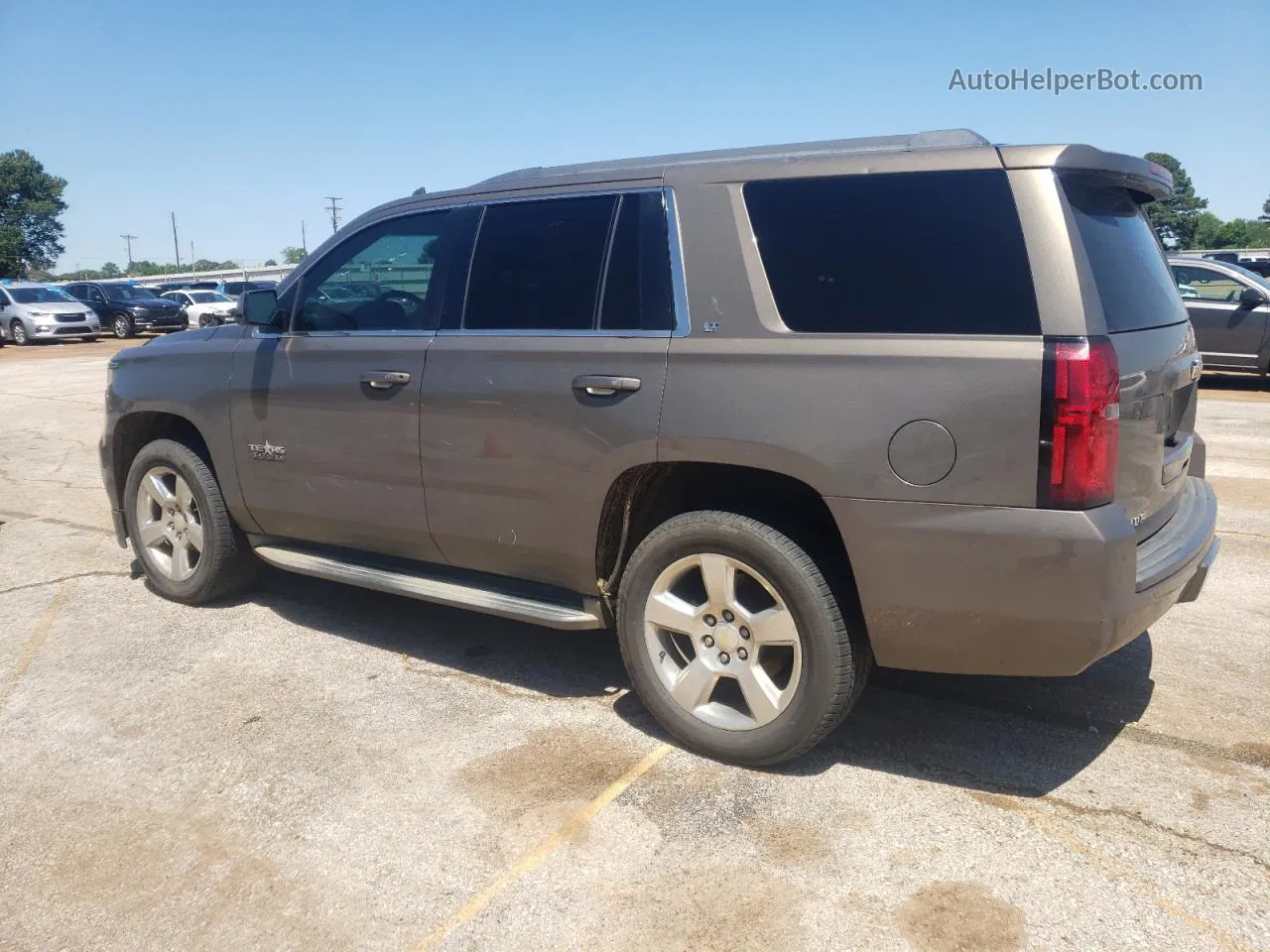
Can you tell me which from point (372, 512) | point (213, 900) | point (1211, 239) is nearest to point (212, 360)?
point (372, 512)

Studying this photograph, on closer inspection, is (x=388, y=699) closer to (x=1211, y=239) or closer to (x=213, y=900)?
(x=213, y=900)

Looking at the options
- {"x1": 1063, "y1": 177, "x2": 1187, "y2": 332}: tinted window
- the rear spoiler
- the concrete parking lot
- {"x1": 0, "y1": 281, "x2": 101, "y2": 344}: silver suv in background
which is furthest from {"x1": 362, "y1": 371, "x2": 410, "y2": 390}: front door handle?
{"x1": 0, "y1": 281, "x2": 101, "y2": 344}: silver suv in background

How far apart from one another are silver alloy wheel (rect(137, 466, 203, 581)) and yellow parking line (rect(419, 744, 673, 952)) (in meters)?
2.76

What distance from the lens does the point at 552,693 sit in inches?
165

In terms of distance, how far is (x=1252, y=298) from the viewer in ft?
44.9

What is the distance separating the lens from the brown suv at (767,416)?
295 centimetres

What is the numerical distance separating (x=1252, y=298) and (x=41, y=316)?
1112 inches

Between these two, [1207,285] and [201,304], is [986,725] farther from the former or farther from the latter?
[201,304]

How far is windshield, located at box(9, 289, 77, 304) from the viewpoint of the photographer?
28812 millimetres

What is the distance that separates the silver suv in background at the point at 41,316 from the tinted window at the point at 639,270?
2917 centimetres

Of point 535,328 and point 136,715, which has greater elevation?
point 535,328

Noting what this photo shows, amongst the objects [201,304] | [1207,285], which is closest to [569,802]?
[1207,285]

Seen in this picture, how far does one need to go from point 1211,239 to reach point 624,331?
329 ft

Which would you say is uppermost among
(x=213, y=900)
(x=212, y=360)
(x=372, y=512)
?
(x=212, y=360)
